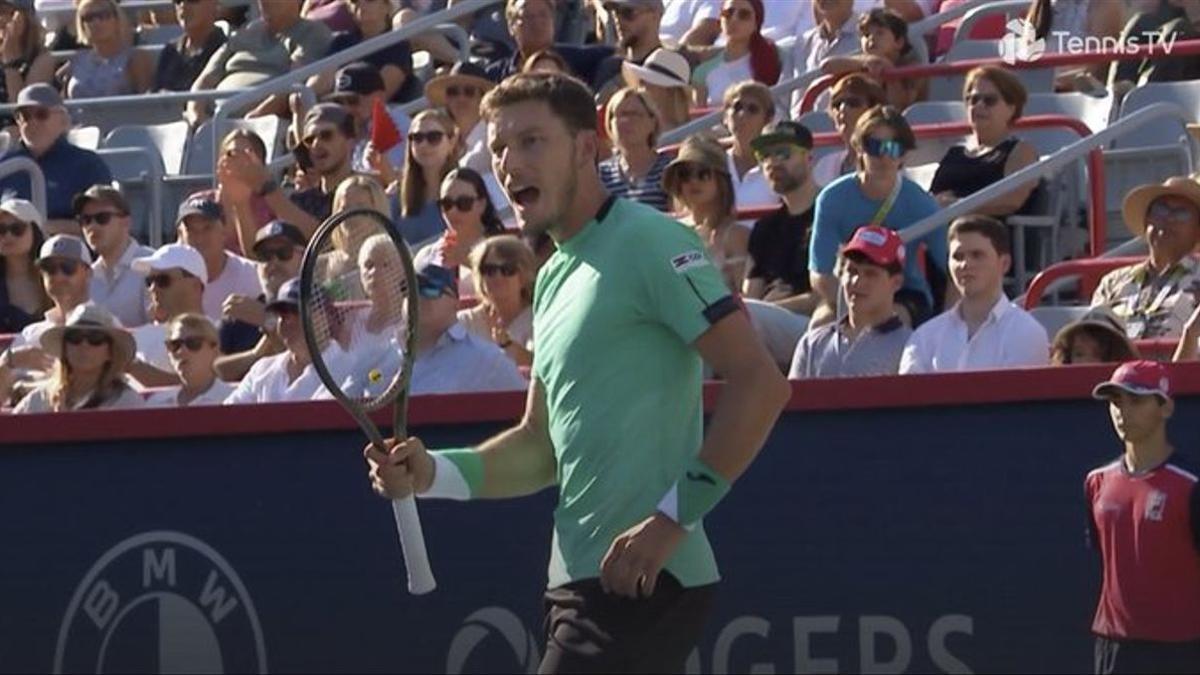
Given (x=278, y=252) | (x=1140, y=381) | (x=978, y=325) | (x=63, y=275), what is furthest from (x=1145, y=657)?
(x=63, y=275)

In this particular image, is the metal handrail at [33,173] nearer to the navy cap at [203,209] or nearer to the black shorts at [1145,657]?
the navy cap at [203,209]

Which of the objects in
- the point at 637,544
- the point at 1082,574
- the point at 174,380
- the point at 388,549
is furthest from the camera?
the point at 174,380

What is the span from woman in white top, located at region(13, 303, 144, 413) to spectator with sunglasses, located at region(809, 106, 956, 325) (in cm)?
238

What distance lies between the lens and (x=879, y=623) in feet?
24.6

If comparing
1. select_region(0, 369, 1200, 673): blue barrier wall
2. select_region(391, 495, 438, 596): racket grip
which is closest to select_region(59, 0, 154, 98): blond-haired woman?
select_region(0, 369, 1200, 673): blue barrier wall

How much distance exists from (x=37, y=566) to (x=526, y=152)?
4.63 metres

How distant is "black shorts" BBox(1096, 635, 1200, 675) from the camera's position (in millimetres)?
6758

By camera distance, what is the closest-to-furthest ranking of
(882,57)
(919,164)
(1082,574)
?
(1082,574)
(919,164)
(882,57)

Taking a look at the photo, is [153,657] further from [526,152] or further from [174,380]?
[526,152]

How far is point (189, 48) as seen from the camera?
557 inches

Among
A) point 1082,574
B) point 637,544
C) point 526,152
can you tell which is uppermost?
point 526,152

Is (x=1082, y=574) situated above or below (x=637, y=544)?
below

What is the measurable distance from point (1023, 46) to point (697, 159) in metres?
2.54

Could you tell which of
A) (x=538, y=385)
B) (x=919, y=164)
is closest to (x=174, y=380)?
(x=919, y=164)
